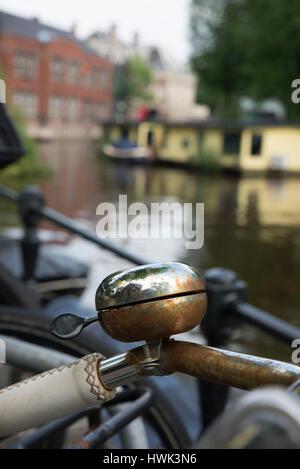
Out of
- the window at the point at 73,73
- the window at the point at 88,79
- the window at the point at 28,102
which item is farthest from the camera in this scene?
the window at the point at 88,79

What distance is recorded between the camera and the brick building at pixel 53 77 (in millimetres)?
51469

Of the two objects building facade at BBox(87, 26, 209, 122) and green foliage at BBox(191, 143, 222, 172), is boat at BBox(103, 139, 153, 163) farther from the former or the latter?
building facade at BBox(87, 26, 209, 122)

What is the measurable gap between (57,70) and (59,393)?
6100 centimetres

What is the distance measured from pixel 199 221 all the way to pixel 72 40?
44.3 m

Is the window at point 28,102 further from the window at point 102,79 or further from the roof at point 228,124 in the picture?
the roof at point 228,124

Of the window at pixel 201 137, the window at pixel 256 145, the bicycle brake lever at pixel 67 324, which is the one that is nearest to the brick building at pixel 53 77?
the window at pixel 201 137

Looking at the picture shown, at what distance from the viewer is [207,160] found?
33.0 meters

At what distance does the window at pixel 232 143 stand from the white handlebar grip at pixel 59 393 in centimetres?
3144

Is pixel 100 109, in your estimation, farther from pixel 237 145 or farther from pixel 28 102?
pixel 237 145

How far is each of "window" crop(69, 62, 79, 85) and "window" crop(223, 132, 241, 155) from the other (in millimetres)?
32089

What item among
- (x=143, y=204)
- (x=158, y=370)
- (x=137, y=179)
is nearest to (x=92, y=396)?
(x=158, y=370)

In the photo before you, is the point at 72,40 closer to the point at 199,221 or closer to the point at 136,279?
the point at 199,221

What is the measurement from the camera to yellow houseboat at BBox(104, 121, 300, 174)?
101 feet
